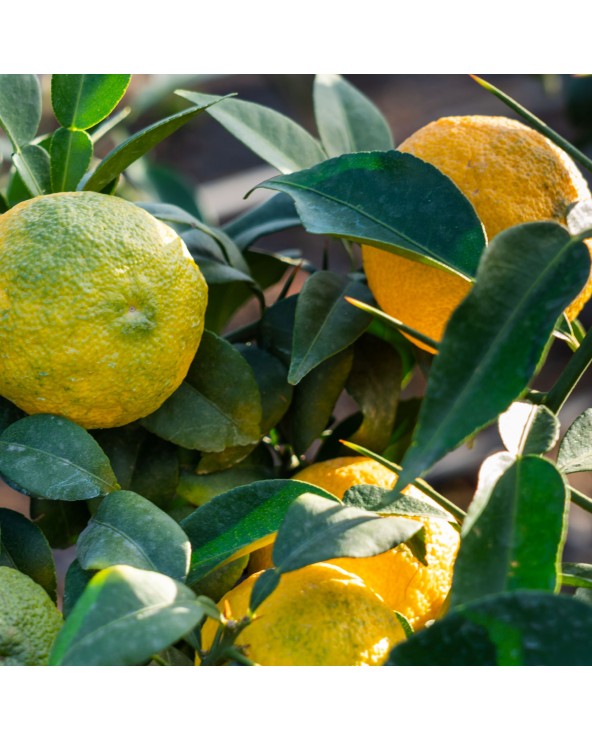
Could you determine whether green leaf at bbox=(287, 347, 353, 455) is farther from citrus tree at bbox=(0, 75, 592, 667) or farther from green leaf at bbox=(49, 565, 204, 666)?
green leaf at bbox=(49, 565, 204, 666)

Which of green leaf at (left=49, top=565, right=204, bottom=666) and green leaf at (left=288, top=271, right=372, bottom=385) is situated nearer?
green leaf at (left=49, top=565, right=204, bottom=666)

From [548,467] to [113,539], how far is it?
0.21 m

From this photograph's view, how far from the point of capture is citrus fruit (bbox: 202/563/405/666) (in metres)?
0.39

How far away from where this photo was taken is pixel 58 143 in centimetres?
52

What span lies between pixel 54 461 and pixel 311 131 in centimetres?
207

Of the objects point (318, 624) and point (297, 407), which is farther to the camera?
point (297, 407)

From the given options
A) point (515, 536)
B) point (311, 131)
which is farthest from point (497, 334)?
point (311, 131)

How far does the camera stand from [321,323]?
54cm

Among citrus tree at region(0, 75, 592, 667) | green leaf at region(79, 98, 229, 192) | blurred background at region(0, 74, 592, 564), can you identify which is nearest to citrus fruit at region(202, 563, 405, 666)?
citrus tree at region(0, 75, 592, 667)

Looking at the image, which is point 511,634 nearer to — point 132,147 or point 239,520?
point 239,520

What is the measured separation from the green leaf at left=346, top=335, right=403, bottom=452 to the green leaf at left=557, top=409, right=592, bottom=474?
156 millimetres

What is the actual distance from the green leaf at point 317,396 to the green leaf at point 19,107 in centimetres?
24

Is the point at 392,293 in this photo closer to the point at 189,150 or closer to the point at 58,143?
the point at 58,143

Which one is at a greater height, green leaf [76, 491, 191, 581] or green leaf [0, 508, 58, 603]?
green leaf [76, 491, 191, 581]
